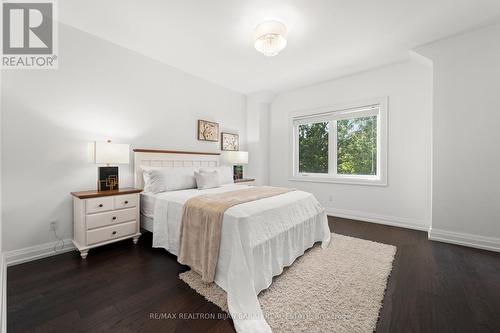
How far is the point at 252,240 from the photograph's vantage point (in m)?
1.67

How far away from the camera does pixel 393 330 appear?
1.34 metres

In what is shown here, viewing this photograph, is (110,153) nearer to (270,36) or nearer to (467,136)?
(270,36)

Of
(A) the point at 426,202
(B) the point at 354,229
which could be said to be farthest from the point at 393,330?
(A) the point at 426,202

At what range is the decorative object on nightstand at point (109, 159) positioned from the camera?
2.45 m

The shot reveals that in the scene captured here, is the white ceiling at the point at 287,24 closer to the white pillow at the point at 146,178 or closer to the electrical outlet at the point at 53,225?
the white pillow at the point at 146,178

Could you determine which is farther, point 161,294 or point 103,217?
point 103,217

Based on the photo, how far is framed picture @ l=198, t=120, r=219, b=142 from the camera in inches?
159

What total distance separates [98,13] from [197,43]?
1108mm

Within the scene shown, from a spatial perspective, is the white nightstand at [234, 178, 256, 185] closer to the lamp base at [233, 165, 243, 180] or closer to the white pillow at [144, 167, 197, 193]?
the lamp base at [233, 165, 243, 180]

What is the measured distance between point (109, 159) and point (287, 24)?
2658 mm

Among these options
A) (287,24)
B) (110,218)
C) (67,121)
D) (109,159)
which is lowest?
(110,218)

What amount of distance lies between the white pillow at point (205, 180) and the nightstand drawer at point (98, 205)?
1085 mm

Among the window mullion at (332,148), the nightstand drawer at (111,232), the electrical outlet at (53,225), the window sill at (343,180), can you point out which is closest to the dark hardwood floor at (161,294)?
the nightstand drawer at (111,232)

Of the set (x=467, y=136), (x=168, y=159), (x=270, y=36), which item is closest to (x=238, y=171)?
(x=168, y=159)
